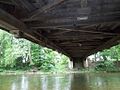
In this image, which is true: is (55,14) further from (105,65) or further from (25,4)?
(105,65)

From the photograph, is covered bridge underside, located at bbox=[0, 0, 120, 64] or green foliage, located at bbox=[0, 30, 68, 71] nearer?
covered bridge underside, located at bbox=[0, 0, 120, 64]

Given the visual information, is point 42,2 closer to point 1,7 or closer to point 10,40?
point 1,7

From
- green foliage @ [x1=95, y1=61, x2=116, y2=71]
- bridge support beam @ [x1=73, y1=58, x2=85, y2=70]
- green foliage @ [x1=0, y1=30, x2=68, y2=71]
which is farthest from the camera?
green foliage @ [x1=0, y1=30, x2=68, y2=71]

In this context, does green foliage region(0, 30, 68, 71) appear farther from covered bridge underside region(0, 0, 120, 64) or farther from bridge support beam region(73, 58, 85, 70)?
covered bridge underside region(0, 0, 120, 64)

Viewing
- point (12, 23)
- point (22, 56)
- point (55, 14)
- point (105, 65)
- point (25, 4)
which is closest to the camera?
point (25, 4)

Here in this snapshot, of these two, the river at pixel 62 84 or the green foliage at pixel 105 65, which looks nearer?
the river at pixel 62 84

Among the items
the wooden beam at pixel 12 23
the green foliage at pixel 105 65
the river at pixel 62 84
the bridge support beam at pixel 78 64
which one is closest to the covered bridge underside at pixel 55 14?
the wooden beam at pixel 12 23

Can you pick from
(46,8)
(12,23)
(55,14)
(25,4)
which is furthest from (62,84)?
(25,4)

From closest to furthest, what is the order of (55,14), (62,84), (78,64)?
(55,14) → (62,84) → (78,64)

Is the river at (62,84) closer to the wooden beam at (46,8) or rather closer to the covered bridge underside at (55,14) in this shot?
the covered bridge underside at (55,14)

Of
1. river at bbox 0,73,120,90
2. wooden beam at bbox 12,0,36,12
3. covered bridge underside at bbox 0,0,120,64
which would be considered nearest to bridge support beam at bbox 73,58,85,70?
river at bbox 0,73,120,90

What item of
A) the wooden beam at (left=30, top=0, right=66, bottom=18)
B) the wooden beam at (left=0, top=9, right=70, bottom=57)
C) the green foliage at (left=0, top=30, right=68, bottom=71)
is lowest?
the wooden beam at (left=0, top=9, right=70, bottom=57)

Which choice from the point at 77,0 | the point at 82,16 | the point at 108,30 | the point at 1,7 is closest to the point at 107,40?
the point at 108,30

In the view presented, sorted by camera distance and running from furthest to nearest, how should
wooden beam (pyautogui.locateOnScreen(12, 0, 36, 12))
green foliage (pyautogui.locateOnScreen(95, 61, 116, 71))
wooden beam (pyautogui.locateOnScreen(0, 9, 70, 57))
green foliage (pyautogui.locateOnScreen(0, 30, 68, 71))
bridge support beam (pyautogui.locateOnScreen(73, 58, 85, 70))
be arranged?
green foliage (pyautogui.locateOnScreen(0, 30, 68, 71)) → green foliage (pyautogui.locateOnScreen(95, 61, 116, 71)) → bridge support beam (pyautogui.locateOnScreen(73, 58, 85, 70)) → wooden beam (pyautogui.locateOnScreen(0, 9, 70, 57)) → wooden beam (pyautogui.locateOnScreen(12, 0, 36, 12))
